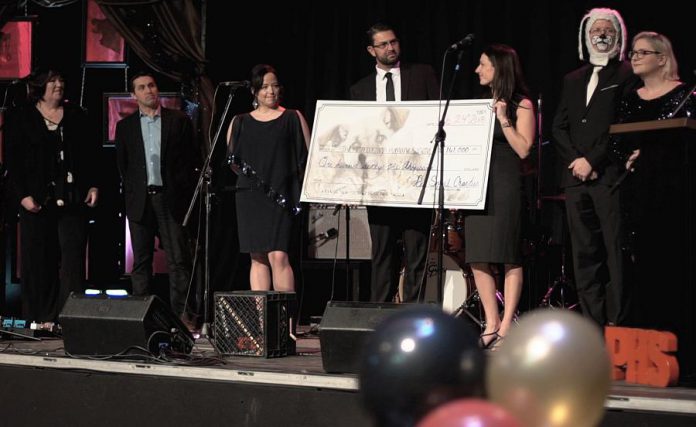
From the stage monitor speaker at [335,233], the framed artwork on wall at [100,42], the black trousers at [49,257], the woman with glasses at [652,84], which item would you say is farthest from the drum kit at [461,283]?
the framed artwork on wall at [100,42]

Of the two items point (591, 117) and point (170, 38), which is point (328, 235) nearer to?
point (170, 38)

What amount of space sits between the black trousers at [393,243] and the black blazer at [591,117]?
88 cm

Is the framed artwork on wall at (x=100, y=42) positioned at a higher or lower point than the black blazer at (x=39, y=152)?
higher

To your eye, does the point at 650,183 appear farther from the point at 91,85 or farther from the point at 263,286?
the point at 91,85

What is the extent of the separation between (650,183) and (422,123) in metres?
1.59

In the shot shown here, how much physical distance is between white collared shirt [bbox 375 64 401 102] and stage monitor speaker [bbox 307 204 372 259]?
2114mm

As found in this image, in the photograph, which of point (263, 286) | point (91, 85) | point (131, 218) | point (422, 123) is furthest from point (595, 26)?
point (91, 85)

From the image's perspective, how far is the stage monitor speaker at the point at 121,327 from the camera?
513 centimetres

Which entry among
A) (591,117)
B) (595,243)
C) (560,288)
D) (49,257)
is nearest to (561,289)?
(560,288)

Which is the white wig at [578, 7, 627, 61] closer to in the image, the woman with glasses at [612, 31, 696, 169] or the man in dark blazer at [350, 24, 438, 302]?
the woman with glasses at [612, 31, 696, 169]

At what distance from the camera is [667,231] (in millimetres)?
4312

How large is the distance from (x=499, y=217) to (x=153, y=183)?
2.62 metres

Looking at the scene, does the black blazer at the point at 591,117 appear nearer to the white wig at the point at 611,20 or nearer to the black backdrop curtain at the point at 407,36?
the white wig at the point at 611,20

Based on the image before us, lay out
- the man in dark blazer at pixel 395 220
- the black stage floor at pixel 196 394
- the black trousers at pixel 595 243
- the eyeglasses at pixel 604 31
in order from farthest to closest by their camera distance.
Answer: the man in dark blazer at pixel 395 220
the eyeglasses at pixel 604 31
the black trousers at pixel 595 243
the black stage floor at pixel 196 394
